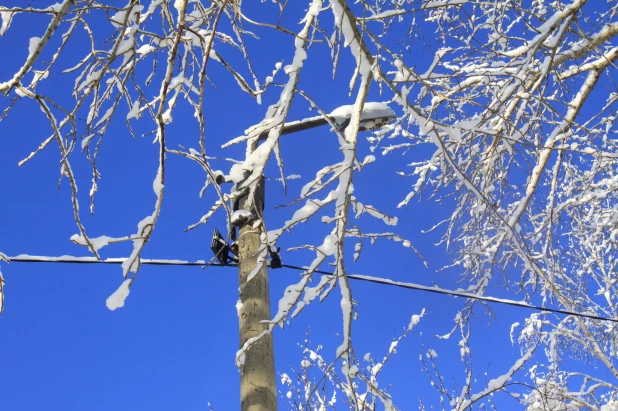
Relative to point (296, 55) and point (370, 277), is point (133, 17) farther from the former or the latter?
point (370, 277)

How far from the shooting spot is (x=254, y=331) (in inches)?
96.6

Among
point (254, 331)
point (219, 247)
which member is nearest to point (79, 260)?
point (219, 247)

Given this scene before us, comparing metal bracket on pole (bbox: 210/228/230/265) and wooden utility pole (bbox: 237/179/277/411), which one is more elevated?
metal bracket on pole (bbox: 210/228/230/265)

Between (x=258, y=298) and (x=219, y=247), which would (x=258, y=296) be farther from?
(x=219, y=247)

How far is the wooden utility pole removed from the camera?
2287mm

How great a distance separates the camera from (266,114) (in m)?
2.13

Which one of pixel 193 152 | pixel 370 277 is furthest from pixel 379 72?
pixel 370 277

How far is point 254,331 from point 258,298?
0.52ft

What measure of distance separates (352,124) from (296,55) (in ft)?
1.08

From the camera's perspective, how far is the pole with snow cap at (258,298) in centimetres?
229

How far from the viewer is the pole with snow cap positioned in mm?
2287

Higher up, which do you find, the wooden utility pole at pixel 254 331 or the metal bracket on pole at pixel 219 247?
the metal bracket on pole at pixel 219 247

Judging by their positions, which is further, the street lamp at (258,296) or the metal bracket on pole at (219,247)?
the metal bracket on pole at (219,247)

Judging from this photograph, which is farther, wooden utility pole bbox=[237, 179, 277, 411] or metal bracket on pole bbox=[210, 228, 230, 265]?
metal bracket on pole bbox=[210, 228, 230, 265]
